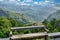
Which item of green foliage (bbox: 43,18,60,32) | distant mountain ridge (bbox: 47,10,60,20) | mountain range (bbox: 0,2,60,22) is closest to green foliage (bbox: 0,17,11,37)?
mountain range (bbox: 0,2,60,22)

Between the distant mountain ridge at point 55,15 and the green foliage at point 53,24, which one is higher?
the distant mountain ridge at point 55,15

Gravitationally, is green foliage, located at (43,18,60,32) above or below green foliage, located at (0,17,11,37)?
below

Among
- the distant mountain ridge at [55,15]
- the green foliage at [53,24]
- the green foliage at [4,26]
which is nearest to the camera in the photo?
the green foliage at [4,26]

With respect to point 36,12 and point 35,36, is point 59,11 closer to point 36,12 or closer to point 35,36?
point 36,12

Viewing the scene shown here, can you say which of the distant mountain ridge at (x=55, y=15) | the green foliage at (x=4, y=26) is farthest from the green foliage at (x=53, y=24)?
the green foliage at (x=4, y=26)

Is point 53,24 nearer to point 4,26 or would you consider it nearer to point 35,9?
point 35,9

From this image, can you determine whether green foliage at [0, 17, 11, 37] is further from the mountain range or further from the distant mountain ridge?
the distant mountain ridge

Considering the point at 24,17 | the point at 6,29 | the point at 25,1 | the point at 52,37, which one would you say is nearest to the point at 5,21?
Answer: the point at 6,29

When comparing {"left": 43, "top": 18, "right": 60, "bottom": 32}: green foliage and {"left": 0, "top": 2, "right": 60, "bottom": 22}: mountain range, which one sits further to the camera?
{"left": 0, "top": 2, "right": 60, "bottom": 22}: mountain range

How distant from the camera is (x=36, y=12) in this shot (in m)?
2.99

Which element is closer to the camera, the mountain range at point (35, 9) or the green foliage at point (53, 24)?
the green foliage at point (53, 24)

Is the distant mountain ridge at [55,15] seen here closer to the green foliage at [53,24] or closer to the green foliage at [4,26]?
the green foliage at [53,24]

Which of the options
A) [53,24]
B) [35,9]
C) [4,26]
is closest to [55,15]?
[53,24]

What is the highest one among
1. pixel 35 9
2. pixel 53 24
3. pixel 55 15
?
pixel 35 9
